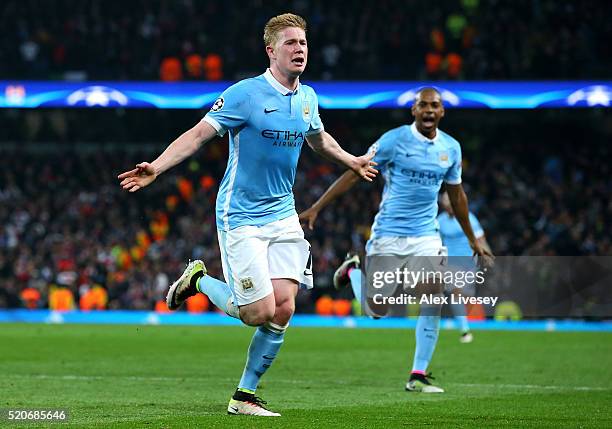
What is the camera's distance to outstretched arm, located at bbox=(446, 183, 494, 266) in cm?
1033

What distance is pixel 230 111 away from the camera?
24.3ft

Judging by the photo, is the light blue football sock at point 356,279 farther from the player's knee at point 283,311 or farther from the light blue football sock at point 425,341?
the player's knee at point 283,311

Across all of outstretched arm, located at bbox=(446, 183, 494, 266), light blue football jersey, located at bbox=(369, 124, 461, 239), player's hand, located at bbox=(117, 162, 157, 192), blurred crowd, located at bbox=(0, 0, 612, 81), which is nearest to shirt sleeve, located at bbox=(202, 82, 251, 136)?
player's hand, located at bbox=(117, 162, 157, 192)

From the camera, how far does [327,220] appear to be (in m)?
26.7

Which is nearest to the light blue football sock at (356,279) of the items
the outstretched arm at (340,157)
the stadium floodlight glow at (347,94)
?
the outstretched arm at (340,157)

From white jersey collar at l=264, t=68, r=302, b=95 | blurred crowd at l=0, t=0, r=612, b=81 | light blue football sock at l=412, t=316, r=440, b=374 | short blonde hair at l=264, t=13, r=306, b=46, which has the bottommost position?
light blue football sock at l=412, t=316, r=440, b=374

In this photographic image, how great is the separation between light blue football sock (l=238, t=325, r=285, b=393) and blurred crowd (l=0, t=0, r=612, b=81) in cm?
1880

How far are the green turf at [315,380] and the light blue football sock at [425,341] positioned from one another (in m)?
0.28

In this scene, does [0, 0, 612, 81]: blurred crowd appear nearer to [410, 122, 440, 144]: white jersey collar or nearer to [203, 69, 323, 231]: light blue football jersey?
[410, 122, 440, 144]: white jersey collar

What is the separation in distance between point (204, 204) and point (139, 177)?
21.7 meters

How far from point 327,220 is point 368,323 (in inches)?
166

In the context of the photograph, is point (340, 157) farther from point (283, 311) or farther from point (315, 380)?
point (315, 380)

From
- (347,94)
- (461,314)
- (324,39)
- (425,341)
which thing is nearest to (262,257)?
(425,341)

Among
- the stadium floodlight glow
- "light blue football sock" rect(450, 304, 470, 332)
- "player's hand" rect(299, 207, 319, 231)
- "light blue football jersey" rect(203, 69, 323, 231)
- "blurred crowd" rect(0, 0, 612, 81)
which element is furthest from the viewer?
"blurred crowd" rect(0, 0, 612, 81)
